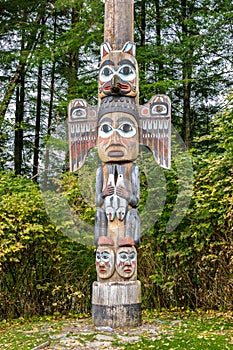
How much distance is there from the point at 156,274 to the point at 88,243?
1.27m

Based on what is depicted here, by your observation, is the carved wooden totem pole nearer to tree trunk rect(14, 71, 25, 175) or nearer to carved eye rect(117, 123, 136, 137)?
carved eye rect(117, 123, 136, 137)

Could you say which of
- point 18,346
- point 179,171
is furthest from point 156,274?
point 18,346

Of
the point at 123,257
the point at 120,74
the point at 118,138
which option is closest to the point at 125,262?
the point at 123,257

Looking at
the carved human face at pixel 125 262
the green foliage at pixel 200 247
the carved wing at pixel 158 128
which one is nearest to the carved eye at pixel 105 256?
the carved human face at pixel 125 262

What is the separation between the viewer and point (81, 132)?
622cm

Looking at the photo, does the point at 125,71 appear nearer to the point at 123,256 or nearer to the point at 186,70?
the point at 123,256

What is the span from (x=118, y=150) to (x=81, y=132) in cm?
76

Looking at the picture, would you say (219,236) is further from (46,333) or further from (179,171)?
(46,333)

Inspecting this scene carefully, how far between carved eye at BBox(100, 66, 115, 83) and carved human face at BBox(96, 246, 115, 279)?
2.24 m

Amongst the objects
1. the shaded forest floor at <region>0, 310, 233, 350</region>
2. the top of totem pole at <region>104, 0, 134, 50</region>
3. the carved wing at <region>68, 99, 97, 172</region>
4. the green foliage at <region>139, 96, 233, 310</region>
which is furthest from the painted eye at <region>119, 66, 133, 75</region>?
the shaded forest floor at <region>0, 310, 233, 350</region>

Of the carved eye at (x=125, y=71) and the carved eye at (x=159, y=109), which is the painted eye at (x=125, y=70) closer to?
the carved eye at (x=125, y=71)

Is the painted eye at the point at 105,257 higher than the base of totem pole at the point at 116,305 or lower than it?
higher

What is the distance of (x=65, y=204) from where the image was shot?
25.3 feet

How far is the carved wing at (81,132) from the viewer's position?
6.19 m
